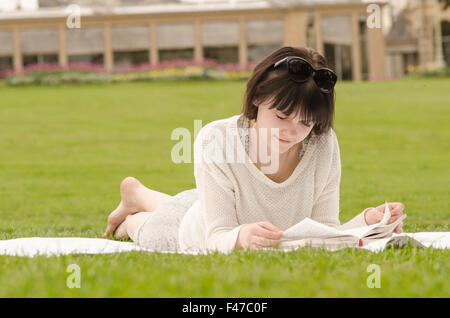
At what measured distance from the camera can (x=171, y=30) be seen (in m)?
29.4

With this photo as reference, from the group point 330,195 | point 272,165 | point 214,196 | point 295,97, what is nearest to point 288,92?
point 295,97

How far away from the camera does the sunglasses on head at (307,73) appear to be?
10.4 ft

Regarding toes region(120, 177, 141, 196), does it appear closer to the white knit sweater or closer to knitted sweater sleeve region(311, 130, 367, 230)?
the white knit sweater

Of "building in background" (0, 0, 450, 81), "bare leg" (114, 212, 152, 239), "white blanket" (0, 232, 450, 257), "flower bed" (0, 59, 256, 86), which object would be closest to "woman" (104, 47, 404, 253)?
"white blanket" (0, 232, 450, 257)

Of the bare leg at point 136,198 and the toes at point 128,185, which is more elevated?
the toes at point 128,185

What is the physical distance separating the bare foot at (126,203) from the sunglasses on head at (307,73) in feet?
5.91

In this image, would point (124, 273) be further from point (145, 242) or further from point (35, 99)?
point (35, 99)

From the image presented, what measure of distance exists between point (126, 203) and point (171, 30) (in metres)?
25.4

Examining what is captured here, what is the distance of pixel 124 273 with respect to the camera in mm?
2658

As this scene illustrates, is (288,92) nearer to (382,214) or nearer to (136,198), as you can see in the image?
(382,214)

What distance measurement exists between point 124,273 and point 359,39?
29.3 meters

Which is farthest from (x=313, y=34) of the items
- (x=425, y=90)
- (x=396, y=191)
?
(x=396, y=191)

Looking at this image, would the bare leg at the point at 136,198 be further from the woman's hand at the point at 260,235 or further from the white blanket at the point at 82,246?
the woman's hand at the point at 260,235

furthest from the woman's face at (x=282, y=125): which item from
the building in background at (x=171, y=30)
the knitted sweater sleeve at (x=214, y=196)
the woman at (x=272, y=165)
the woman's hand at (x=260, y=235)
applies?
the building in background at (x=171, y=30)
